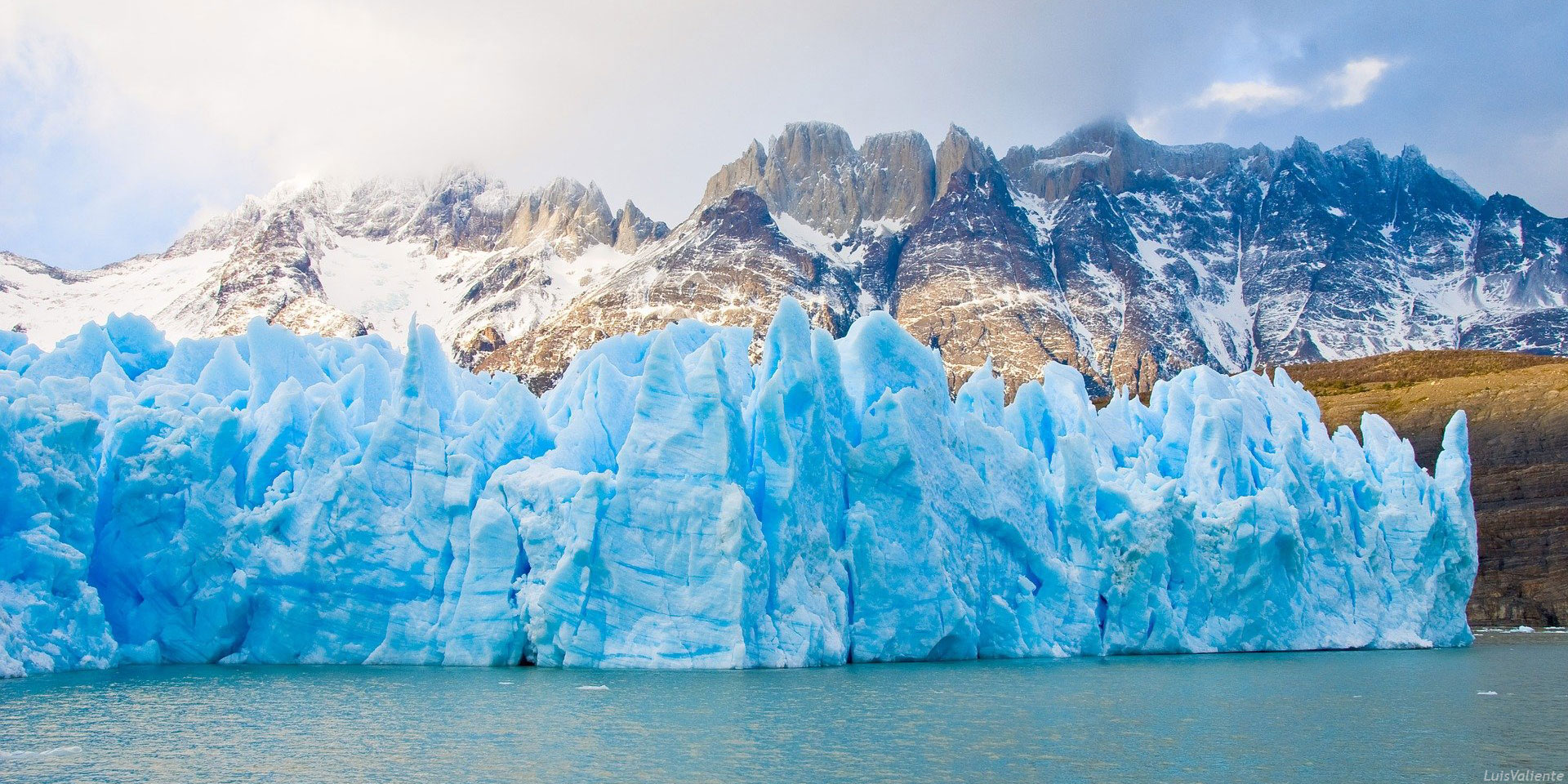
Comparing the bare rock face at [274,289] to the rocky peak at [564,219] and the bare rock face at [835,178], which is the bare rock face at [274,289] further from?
the bare rock face at [835,178]

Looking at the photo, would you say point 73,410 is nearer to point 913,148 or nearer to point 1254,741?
point 1254,741

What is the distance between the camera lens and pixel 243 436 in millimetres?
27656

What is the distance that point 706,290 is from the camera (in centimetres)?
10844

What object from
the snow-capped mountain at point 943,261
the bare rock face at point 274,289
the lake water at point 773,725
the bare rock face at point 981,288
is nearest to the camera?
the lake water at point 773,725

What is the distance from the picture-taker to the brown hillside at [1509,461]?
55.7 m

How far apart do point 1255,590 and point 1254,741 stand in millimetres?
15967

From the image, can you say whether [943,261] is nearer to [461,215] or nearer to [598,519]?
[461,215]

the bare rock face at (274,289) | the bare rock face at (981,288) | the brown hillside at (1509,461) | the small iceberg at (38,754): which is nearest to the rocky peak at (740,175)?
the bare rock face at (981,288)

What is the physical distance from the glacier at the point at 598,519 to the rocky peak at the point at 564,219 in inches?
4455

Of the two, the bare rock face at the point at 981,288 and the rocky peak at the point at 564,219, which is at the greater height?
the rocky peak at the point at 564,219

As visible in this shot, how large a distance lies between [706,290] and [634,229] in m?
41.3

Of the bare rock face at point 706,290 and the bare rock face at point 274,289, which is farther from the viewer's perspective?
the bare rock face at point 274,289

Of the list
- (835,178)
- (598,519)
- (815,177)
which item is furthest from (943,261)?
(598,519)

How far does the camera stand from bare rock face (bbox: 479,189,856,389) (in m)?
104
